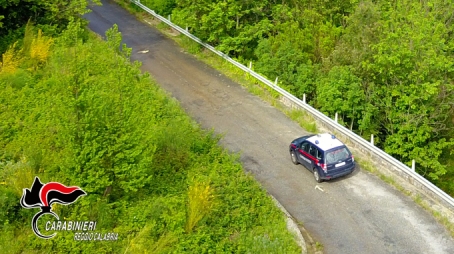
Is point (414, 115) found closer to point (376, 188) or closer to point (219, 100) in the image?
point (376, 188)

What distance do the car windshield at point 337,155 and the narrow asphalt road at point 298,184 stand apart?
3.31 ft

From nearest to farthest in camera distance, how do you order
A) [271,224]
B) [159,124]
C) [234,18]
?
[271,224], [159,124], [234,18]

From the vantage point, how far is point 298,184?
58.6ft

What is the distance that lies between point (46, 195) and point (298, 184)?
8.97 metres

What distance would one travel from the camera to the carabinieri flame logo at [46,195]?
13.7m

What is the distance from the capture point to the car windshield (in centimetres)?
1730

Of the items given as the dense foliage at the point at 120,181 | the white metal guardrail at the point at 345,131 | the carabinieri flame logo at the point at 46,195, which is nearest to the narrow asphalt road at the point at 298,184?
the white metal guardrail at the point at 345,131

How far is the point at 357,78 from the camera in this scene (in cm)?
2211

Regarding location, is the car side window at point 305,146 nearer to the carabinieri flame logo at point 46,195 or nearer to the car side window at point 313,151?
the car side window at point 313,151

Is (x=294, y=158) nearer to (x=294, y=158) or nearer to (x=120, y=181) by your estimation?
(x=294, y=158)

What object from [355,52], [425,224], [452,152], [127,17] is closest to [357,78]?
[355,52]

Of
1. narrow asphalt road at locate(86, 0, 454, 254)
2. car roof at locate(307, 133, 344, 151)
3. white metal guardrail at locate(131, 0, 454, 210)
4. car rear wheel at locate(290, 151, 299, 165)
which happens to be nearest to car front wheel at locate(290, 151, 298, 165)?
car rear wheel at locate(290, 151, 299, 165)

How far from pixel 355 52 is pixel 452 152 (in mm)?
6581

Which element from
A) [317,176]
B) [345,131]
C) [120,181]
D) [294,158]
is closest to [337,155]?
[317,176]
